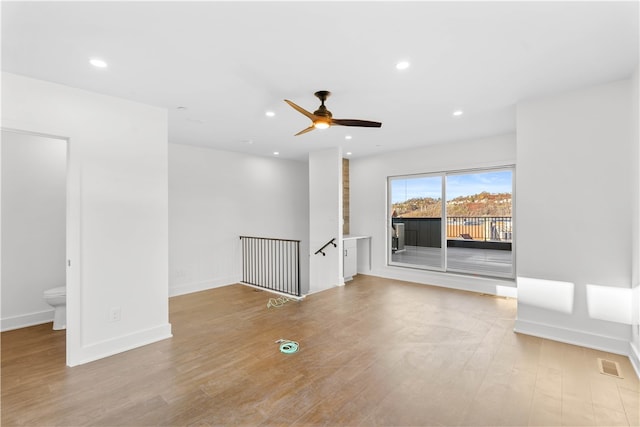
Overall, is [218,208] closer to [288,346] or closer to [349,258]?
[349,258]

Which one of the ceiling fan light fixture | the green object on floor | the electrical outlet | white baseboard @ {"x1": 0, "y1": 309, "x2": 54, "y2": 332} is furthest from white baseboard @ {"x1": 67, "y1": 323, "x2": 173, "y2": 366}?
the ceiling fan light fixture

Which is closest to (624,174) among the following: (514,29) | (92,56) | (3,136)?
(514,29)

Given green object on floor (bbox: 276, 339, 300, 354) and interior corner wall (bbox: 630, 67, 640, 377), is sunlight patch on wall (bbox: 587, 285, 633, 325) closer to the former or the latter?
interior corner wall (bbox: 630, 67, 640, 377)

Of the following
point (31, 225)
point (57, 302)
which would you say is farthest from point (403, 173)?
point (31, 225)

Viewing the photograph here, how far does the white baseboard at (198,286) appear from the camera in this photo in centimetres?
530

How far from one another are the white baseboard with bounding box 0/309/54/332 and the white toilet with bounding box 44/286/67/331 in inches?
16.1

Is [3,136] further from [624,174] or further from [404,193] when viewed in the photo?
[624,174]

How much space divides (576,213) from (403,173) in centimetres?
337

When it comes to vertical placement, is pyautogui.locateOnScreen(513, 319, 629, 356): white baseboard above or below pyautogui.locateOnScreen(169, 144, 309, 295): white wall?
below

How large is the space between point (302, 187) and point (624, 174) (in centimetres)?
594

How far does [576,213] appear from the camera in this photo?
325 centimetres

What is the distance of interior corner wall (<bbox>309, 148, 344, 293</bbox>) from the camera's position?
5844 mm

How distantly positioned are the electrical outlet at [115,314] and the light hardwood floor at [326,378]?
→ 15.0 inches

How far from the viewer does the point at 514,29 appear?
2.13m
